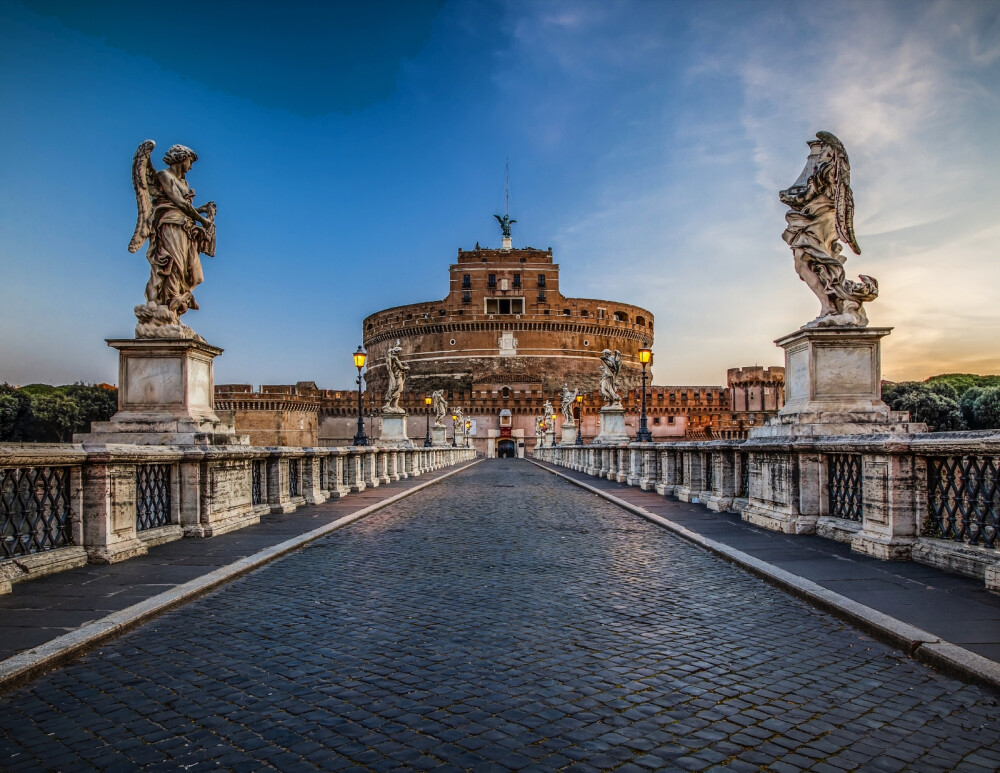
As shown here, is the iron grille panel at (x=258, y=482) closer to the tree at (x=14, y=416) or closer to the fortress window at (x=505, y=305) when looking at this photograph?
the tree at (x=14, y=416)

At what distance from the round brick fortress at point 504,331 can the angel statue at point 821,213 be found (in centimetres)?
8200

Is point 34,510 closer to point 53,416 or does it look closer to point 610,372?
point 610,372

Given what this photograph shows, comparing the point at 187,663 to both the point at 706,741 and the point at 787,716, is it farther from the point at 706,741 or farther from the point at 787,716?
the point at 787,716

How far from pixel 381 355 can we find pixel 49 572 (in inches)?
3797

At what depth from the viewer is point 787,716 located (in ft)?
9.90

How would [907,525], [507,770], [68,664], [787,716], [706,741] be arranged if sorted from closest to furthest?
[507,770] → [706,741] → [787,716] → [68,664] → [907,525]

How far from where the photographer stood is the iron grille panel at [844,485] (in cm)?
699

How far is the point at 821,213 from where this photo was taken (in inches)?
342

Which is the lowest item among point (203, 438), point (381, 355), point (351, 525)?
point (351, 525)

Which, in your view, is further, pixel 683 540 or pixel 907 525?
pixel 683 540

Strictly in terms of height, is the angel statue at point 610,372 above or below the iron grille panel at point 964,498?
above

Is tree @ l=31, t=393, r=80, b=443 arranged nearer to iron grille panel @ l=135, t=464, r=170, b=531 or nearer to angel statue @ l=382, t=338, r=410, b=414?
angel statue @ l=382, t=338, r=410, b=414

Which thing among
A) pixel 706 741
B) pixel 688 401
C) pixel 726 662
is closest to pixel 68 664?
pixel 706 741

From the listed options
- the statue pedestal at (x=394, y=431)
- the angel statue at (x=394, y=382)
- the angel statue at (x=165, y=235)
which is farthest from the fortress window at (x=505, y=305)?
the angel statue at (x=165, y=235)
